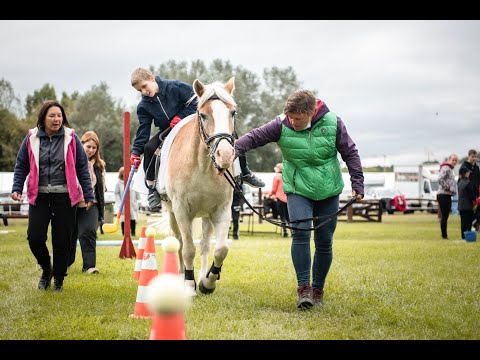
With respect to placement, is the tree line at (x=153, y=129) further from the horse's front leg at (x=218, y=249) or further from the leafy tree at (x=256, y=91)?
the horse's front leg at (x=218, y=249)

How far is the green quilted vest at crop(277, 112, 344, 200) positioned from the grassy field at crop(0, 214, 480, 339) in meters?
1.26

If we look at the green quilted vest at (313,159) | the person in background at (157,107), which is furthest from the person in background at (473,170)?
the green quilted vest at (313,159)

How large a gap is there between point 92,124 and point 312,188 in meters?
58.5

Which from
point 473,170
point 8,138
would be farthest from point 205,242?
point 8,138

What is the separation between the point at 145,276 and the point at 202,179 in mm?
1449

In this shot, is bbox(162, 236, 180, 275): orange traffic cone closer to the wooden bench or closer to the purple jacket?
the purple jacket

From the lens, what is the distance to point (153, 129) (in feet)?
197

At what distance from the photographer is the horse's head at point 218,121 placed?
5.56m

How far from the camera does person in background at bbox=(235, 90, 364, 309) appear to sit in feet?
19.8

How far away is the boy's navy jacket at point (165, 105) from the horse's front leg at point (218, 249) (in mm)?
1826

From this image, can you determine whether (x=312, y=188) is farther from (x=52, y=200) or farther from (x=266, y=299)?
(x=52, y=200)

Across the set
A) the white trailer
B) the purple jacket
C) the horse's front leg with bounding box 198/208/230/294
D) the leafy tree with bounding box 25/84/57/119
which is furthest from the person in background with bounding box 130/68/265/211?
the leafy tree with bounding box 25/84/57/119
